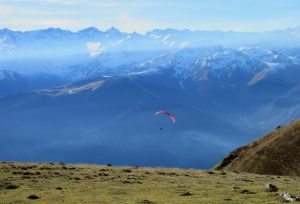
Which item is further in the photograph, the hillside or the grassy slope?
the hillside

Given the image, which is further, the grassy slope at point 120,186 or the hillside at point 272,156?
the hillside at point 272,156

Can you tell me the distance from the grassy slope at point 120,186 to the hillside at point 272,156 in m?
25.2

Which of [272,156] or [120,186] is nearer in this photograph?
[120,186]

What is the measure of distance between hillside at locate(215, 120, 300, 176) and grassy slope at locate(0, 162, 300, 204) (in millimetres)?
25233

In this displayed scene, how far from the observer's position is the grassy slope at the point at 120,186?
36156 mm

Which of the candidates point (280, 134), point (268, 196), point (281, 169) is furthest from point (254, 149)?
point (268, 196)

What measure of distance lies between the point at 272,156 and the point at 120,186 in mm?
46199

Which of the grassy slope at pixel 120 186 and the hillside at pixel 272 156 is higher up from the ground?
the hillside at pixel 272 156

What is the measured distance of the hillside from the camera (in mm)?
80750

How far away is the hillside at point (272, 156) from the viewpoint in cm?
8075

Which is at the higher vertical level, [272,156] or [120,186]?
[272,156]

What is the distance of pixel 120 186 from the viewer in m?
44.2

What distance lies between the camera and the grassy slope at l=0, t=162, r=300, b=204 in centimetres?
3616

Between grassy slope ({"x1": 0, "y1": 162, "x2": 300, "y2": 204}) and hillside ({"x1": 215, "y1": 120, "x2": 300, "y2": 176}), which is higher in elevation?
hillside ({"x1": 215, "y1": 120, "x2": 300, "y2": 176})
